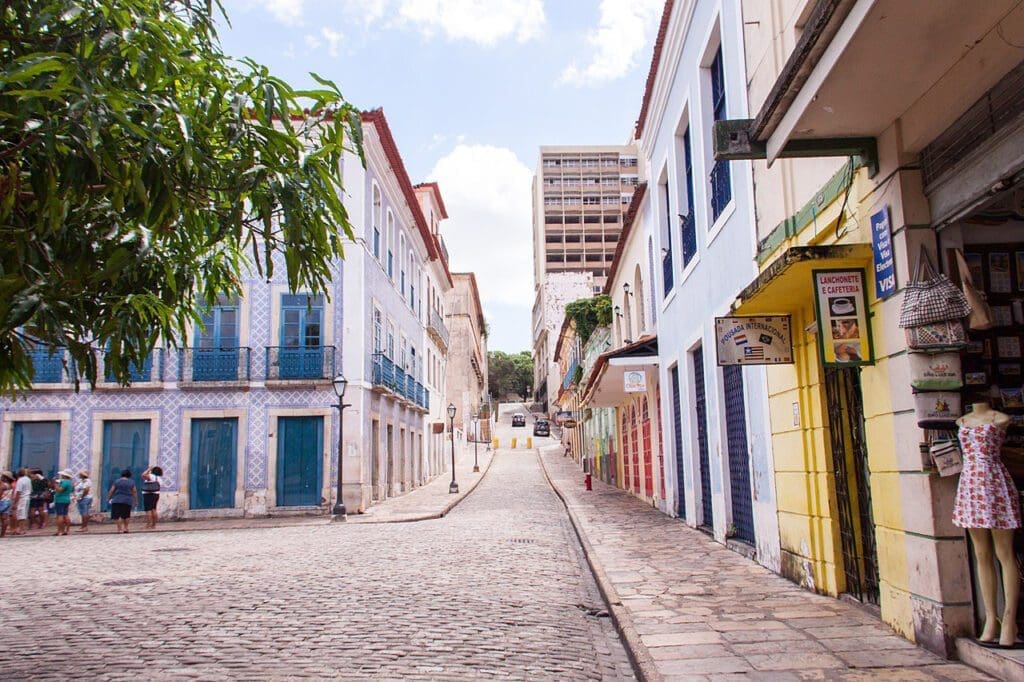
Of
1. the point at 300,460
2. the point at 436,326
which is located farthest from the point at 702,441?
the point at 436,326

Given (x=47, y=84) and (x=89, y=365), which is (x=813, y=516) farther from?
(x=47, y=84)

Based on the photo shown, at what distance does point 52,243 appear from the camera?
4.38 meters

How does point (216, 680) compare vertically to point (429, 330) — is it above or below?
below

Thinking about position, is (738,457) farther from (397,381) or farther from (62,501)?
(397,381)

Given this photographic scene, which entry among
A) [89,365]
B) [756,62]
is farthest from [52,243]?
[756,62]

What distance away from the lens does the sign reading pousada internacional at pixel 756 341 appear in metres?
7.72

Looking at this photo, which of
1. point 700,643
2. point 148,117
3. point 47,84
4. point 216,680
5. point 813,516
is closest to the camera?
point 47,84

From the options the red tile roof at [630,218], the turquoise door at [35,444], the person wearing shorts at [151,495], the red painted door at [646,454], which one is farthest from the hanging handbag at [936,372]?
the turquoise door at [35,444]

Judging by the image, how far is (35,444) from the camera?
1959 centimetres

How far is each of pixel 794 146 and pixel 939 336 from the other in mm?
1598

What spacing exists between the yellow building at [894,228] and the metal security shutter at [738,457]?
107 inches

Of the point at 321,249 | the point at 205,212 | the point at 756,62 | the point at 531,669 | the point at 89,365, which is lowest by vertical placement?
the point at 531,669

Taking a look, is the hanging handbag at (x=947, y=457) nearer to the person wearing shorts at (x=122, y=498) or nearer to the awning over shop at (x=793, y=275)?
the awning over shop at (x=793, y=275)

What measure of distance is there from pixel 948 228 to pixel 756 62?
395 centimetres
